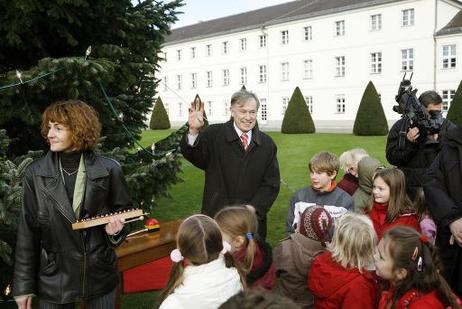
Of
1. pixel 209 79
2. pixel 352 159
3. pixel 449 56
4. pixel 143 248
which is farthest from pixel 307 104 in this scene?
pixel 143 248

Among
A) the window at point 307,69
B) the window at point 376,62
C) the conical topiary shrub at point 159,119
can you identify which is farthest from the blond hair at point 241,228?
the window at point 307,69

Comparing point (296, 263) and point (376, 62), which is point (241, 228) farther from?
point (376, 62)

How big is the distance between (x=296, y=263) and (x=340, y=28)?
37.8 metres

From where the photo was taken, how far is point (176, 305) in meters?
2.31

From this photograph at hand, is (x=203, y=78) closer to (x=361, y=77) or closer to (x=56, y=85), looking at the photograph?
(x=361, y=77)

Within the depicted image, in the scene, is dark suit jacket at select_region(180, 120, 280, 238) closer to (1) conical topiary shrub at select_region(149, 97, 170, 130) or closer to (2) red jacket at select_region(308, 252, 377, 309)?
(2) red jacket at select_region(308, 252, 377, 309)

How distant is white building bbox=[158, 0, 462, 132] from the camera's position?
33938 millimetres

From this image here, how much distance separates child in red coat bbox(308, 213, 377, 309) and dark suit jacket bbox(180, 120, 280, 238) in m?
0.92

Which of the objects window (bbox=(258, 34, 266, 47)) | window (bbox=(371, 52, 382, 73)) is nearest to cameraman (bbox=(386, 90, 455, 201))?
window (bbox=(371, 52, 382, 73))

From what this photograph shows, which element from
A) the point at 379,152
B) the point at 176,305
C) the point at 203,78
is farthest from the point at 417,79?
the point at 176,305

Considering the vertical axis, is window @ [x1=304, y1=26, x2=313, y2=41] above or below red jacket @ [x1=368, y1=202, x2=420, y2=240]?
above

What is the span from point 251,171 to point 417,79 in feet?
113

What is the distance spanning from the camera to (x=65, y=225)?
8.52 feet

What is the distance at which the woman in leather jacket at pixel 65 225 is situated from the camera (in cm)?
259
